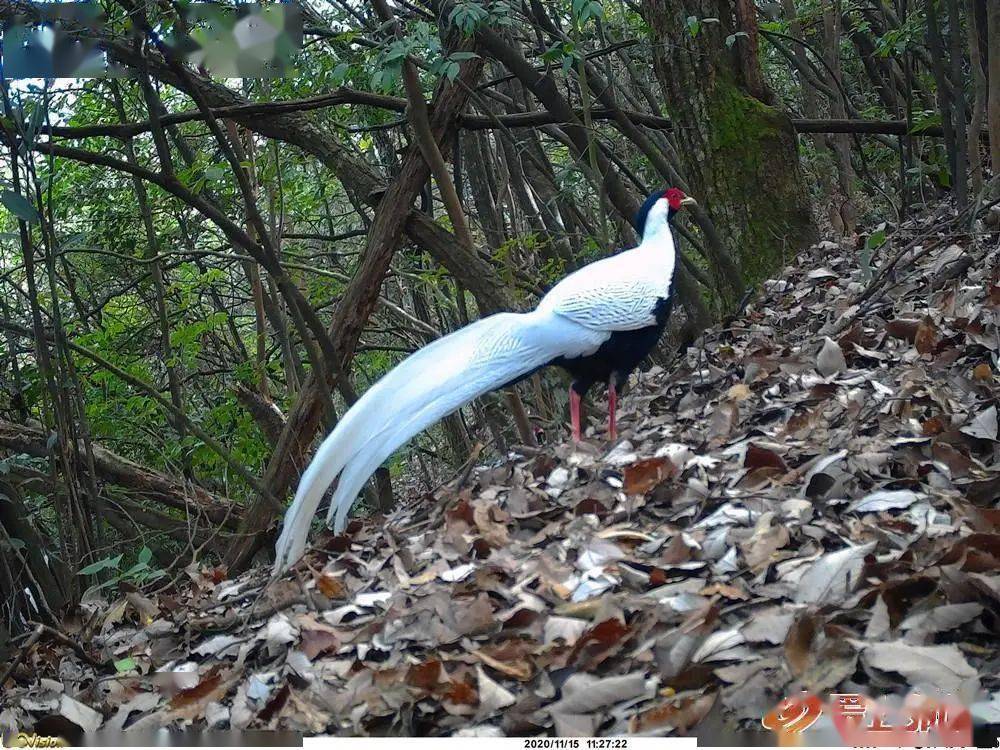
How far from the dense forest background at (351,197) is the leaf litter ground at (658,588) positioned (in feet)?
1.94

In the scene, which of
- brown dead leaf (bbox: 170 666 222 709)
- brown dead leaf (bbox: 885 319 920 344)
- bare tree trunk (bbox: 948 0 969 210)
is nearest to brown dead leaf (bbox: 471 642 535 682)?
brown dead leaf (bbox: 170 666 222 709)

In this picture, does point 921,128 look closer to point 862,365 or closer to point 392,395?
point 862,365

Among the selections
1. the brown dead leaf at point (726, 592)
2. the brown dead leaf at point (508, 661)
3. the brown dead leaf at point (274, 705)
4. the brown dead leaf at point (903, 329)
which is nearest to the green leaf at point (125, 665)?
the brown dead leaf at point (274, 705)

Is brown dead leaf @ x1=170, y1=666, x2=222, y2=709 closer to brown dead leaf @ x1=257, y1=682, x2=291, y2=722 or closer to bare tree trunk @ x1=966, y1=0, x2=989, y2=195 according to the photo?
brown dead leaf @ x1=257, y1=682, x2=291, y2=722

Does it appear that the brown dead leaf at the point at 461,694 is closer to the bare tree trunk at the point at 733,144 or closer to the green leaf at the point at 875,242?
the green leaf at the point at 875,242

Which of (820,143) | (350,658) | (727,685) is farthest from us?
(820,143)

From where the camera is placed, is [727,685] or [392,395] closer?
[727,685]

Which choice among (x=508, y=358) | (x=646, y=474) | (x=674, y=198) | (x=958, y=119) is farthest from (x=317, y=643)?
(x=958, y=119)

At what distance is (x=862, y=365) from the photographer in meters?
3.49

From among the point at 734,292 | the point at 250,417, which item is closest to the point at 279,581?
the point at 734,292

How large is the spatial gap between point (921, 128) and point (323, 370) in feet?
11.4

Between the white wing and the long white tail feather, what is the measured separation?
65mm

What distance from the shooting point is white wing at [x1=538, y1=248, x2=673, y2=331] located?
3688mm
